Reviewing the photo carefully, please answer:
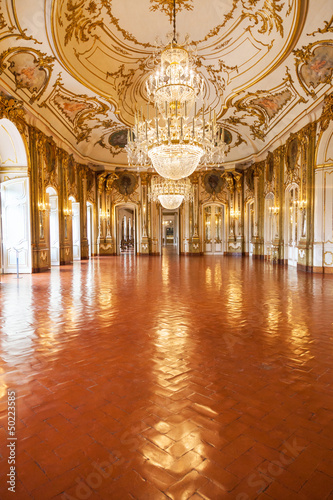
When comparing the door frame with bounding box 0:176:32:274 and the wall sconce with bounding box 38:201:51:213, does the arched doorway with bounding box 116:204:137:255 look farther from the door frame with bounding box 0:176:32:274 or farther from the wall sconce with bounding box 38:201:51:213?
the door frame with bounding box 0:176:32:274

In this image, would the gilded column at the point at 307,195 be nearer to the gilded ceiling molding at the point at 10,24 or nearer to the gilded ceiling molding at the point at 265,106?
the gilded ceiling molding at the point at 265,106

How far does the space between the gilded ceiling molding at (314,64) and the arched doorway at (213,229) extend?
36.1 feet

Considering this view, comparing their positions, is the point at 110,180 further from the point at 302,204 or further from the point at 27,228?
the point at 302,204

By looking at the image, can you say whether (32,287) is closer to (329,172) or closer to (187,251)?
(329,172)

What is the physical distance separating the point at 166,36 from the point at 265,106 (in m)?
4.88

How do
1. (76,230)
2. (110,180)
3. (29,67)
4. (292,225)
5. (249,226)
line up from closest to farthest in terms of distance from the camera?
(29,67), (292,225), (76,230), (249,226), (110,180)

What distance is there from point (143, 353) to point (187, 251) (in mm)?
17013

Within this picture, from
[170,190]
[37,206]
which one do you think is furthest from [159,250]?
[37,206]

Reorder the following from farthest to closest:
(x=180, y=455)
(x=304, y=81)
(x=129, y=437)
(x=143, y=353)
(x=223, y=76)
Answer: (x=223, y=76)
(x=304, y=81)
(x=143, y=353)
(x=129, y=437)
(x=180, y=455)

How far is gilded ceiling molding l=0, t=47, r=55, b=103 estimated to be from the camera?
8227mm

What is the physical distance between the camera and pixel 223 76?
1158 cm

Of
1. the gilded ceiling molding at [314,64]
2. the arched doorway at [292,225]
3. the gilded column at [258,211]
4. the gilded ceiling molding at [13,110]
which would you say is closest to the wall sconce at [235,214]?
the gilded column at [258,211]

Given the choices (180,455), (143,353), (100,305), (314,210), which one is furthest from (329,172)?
(180,455)

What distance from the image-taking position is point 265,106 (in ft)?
41.0
